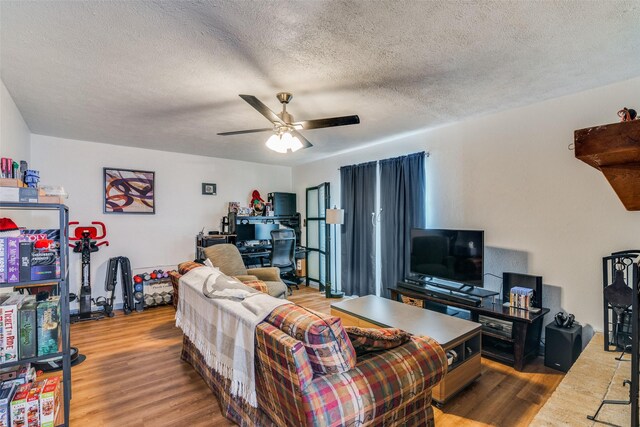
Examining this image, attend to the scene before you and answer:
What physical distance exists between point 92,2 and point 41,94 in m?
1.68

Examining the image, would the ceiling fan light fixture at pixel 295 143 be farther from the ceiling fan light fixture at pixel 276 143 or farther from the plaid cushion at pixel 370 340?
the plaid cushion at pixel 370 340

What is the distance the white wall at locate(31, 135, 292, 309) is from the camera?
13.3ft

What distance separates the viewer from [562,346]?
251 cm

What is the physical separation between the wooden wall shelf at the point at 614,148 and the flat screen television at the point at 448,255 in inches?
93.6

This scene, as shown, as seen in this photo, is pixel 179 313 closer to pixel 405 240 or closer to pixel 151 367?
pixel 151 367

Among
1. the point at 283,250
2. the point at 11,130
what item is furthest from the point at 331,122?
the point at 283,250

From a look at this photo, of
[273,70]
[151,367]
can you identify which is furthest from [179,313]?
[273,70]

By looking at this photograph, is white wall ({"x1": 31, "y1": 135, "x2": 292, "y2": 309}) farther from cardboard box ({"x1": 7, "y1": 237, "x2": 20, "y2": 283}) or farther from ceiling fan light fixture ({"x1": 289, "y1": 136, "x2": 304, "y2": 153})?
ceiling fan light fixture ({"x1": 289, "y1": 136, "x2": 304, "y2": 153})

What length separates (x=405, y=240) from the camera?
397 centimetres

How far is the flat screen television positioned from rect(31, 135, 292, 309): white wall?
11.2 feet

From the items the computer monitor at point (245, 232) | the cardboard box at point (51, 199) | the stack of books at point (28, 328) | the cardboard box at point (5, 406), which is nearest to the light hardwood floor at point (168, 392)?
the cardboard box at point (5, 406)

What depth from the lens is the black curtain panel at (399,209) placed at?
3.82 m

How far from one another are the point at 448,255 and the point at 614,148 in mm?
2800

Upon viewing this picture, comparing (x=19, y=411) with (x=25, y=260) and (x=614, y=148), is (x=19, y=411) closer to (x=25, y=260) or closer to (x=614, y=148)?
(x=25, y=260)
